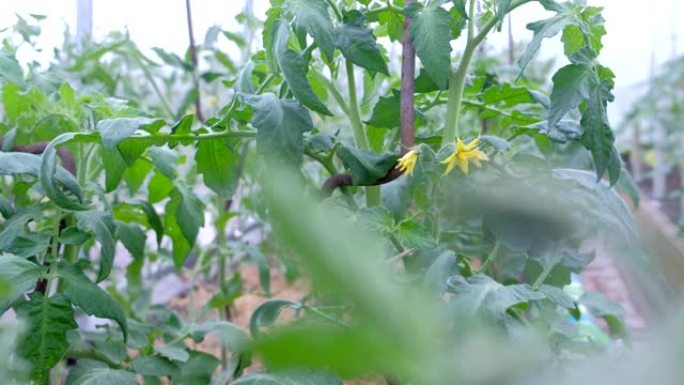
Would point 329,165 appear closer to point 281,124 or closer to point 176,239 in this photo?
point 281,124

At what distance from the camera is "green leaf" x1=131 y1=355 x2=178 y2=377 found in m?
0.91

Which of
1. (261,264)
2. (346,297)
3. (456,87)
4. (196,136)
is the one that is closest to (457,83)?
(456,87)

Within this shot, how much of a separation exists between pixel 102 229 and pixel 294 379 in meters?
0.31

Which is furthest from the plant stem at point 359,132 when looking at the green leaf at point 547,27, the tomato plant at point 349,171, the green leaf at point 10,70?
the green leaf at point 10,70

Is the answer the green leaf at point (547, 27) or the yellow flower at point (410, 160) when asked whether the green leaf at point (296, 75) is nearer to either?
the yellow flower at point (410, 160)

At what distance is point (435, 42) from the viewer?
73 centimetres

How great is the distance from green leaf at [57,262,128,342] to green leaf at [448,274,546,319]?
0.39 meters

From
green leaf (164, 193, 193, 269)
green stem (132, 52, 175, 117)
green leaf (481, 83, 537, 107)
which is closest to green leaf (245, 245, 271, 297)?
green stem (132, 52, 175, 117)

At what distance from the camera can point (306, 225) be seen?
0.11 metres

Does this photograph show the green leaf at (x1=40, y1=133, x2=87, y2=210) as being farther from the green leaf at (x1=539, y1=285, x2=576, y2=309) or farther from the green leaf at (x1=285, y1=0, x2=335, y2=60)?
the green leaf at (x1=539, y1=285, x2=576, y2=309)

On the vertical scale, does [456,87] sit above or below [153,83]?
above

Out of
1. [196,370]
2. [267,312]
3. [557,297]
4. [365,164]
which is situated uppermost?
[365,164]

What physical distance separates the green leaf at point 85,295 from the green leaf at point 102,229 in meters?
0.04

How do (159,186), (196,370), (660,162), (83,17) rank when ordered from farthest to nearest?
(660,162) → (83,17) → (159,186) → (196,370)
